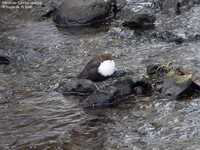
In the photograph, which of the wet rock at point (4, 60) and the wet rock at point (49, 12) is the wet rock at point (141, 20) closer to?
the wet rock at point (4, 60)

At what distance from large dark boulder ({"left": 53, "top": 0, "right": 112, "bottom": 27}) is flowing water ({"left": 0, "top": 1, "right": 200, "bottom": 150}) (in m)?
0.43

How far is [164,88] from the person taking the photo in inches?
303

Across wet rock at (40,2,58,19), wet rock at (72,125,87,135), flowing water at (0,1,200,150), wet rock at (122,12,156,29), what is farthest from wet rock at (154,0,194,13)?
wet rock at (72,125,87,135)

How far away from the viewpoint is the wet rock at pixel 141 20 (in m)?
12.2

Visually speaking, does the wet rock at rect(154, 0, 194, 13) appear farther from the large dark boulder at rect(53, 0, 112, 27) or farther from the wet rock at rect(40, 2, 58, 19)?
the wet rock at rect(40, 2, 58, 19)

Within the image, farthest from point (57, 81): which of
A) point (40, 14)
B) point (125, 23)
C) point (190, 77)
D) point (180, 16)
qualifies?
point (40, 14)

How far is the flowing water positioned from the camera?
6.37 m

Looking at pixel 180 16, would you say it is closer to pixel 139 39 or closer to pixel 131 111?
pixel 139 39

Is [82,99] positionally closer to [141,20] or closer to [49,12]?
[141,20]

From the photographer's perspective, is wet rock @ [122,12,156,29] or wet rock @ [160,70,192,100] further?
wet rock @ [122,12,156,29]

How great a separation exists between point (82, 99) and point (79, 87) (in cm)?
25

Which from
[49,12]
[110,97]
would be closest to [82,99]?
[110,97]

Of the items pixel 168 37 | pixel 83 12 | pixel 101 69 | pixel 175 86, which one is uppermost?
pixel 83 12

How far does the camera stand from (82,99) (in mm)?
8062
